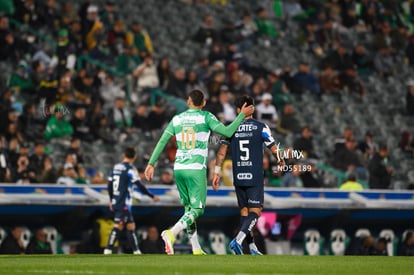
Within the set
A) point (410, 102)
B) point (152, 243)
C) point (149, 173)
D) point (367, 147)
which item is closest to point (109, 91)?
point (152, 243)

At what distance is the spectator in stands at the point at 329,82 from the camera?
30.0 metres

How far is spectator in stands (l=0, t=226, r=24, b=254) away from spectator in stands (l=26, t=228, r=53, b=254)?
17cm

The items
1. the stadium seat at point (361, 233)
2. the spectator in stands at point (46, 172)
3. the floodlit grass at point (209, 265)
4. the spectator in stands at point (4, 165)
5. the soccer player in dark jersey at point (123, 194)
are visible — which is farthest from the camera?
the stadium seat at point (361, 233)

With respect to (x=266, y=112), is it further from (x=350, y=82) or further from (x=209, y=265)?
(x=209, y=265)

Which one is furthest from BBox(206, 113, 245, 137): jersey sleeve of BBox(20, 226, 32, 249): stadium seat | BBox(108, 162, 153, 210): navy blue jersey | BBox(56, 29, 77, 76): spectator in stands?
BBox(56, 29, 77, 76): spectator in stands

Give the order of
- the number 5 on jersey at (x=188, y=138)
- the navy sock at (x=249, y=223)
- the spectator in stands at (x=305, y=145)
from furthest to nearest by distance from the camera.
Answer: the spectator in stands at (x=305, y=145), the navy sock at (x=249, y=223), the number 5 on jersey at (x=188, y=138)

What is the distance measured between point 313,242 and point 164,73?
581 centimetres

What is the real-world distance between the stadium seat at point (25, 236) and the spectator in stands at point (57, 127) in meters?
3.06

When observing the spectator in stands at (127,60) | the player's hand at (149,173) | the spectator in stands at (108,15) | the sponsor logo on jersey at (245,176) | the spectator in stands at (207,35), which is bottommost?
the sponsor logo on jersey at (245,176)

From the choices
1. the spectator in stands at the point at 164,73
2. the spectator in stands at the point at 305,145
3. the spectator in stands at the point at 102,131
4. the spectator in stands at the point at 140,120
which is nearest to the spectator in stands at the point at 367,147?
the spectator in stands at the point at 305,145

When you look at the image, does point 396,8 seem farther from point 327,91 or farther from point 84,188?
point 84,188

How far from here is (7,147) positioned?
22141mm

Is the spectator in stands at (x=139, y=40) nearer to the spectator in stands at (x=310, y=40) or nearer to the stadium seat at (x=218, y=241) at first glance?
the spectator in stands at (x=310, y=40)

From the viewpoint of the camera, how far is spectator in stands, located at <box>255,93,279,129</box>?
86.8 ft
